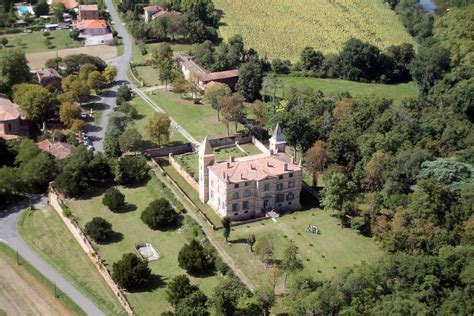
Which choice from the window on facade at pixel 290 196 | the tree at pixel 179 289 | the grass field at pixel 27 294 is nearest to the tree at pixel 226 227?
the window on facade at pixel 290 196

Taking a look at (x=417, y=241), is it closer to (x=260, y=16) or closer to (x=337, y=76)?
(x=337, y=76)

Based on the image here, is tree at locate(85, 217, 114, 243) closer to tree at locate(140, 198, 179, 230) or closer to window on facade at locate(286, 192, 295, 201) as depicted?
tree at locate(140, 198, 179, 230)

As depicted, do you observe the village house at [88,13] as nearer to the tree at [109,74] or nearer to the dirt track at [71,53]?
the dirt track at [71,53]

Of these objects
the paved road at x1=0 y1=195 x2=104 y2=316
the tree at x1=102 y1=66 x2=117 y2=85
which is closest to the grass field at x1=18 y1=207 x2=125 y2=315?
the paved road at x1=0 y1=195 x2=104 y2=316

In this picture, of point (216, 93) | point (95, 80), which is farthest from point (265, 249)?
point (95, 80)

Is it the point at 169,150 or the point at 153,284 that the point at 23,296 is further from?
the point at 169,150

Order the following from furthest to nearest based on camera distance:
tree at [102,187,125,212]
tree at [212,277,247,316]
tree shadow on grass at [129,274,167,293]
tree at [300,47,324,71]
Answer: tree at [300,47,324,71]
tree at [102,187,125,212]
tree shadow on grass at [129,274,167,293]
tree at [212,277,247,316]

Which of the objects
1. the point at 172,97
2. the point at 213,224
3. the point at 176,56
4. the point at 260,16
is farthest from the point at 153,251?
the point at 260,16
